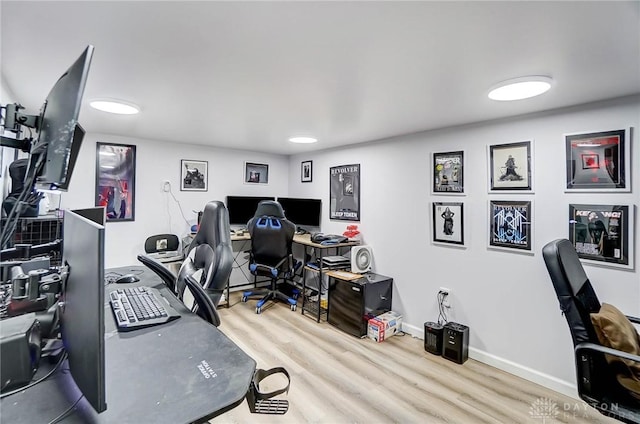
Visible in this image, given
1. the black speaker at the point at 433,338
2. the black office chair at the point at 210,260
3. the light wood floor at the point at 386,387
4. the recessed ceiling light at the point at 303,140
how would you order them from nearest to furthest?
the black office chair at the point at 210,260 → the light wood floor at the point at 386,387 → the black speaker at the point at 433,338 → the recessed ceiling light at the point at 303,140

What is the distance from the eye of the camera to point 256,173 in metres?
4.72

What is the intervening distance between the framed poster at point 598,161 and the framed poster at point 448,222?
2.78 feet

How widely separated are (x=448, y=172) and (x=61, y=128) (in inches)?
114

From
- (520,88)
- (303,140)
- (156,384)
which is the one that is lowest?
(156,384)

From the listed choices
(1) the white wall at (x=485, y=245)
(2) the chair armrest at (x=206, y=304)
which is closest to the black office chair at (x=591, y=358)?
(1) the white wall at (x=485, y=245)

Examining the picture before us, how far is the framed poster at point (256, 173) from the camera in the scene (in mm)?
4633

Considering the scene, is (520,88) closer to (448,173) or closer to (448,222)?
(448,173)

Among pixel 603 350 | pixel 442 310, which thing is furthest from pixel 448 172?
pixel 603 350

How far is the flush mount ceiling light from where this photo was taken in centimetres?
171

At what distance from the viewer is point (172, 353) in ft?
3.09

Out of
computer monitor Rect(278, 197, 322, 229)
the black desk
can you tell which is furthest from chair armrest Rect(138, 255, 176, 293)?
computer monitor Rect(278, 197, 322, 229)

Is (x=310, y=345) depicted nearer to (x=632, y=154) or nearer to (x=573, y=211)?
(x=573, y=211)

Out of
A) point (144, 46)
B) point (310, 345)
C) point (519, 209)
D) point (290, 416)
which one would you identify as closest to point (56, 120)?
point (144, 46)

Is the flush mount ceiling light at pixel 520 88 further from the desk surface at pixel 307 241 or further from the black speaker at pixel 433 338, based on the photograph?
the desk surface at pixel 307 241
